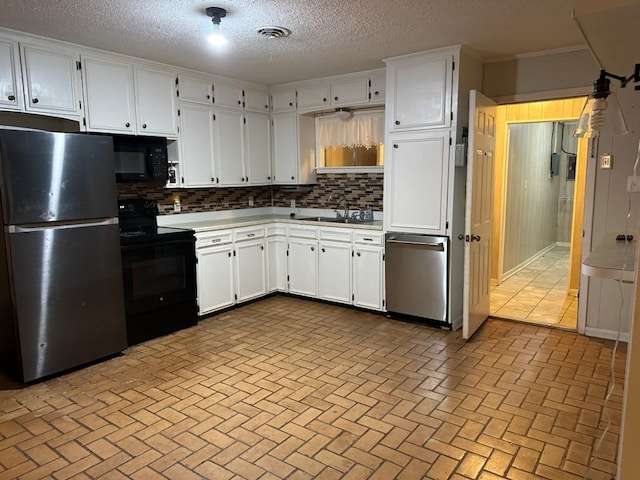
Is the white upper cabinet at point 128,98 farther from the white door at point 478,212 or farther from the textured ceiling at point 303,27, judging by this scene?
the white door at point 478,212

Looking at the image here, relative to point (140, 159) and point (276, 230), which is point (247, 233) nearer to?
point (276, 230)

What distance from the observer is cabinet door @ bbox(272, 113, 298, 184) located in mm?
5125

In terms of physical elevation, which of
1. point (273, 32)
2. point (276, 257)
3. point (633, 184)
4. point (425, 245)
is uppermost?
point (273, 32)

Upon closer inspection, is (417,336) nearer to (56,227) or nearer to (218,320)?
(218,320)

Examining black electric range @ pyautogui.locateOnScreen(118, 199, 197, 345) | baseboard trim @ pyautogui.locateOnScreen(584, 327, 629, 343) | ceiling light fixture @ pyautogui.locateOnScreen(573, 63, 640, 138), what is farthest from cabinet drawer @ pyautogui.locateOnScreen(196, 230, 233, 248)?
baseboard trim @ pyautogui.locateOnScreen(584, 327, 629, 343)

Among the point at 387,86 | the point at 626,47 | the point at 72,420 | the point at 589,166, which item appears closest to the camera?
the point at 626,47

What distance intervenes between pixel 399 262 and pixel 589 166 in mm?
1789

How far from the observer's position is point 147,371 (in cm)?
324

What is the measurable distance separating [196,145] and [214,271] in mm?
1278

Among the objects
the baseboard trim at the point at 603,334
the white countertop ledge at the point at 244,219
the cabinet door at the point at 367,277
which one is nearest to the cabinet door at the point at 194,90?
the white countertop ledge at the point at 244,219

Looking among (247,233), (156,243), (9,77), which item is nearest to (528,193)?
(247,233)

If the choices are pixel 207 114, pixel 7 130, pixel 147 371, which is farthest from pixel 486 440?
pixel 207 114

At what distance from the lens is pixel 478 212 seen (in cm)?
379

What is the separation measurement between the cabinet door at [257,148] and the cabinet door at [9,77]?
2225 millimetres
